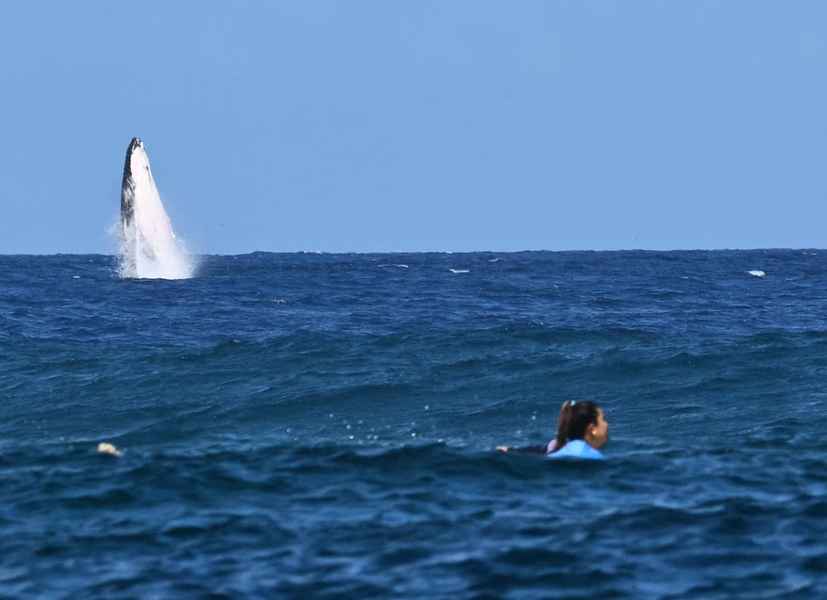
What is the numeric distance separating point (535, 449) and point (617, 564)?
445 cm

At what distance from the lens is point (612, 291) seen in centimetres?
5322

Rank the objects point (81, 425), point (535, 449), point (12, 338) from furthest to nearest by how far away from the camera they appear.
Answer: point (12, 338), point (81, 425), point (535, 449)

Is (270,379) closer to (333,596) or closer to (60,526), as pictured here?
(60,526)

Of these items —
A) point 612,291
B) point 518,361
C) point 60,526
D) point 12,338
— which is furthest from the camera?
point 612,291

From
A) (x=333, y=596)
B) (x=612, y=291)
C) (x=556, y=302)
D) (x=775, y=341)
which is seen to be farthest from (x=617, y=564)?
(x=612, y=291)

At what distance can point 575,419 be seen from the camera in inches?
580

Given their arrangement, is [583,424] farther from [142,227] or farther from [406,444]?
[142,227]

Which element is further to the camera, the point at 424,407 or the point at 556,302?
the point at 556,302

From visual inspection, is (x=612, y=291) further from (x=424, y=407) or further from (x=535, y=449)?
(x=535, y=449)

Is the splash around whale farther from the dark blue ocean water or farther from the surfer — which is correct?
the surfer

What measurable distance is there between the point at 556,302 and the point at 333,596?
122 ft

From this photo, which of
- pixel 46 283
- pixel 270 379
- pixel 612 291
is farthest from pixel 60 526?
pixel 46 283

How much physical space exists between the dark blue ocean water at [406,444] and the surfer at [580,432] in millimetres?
283

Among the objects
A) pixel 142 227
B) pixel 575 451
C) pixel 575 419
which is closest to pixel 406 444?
pixel 575 451
